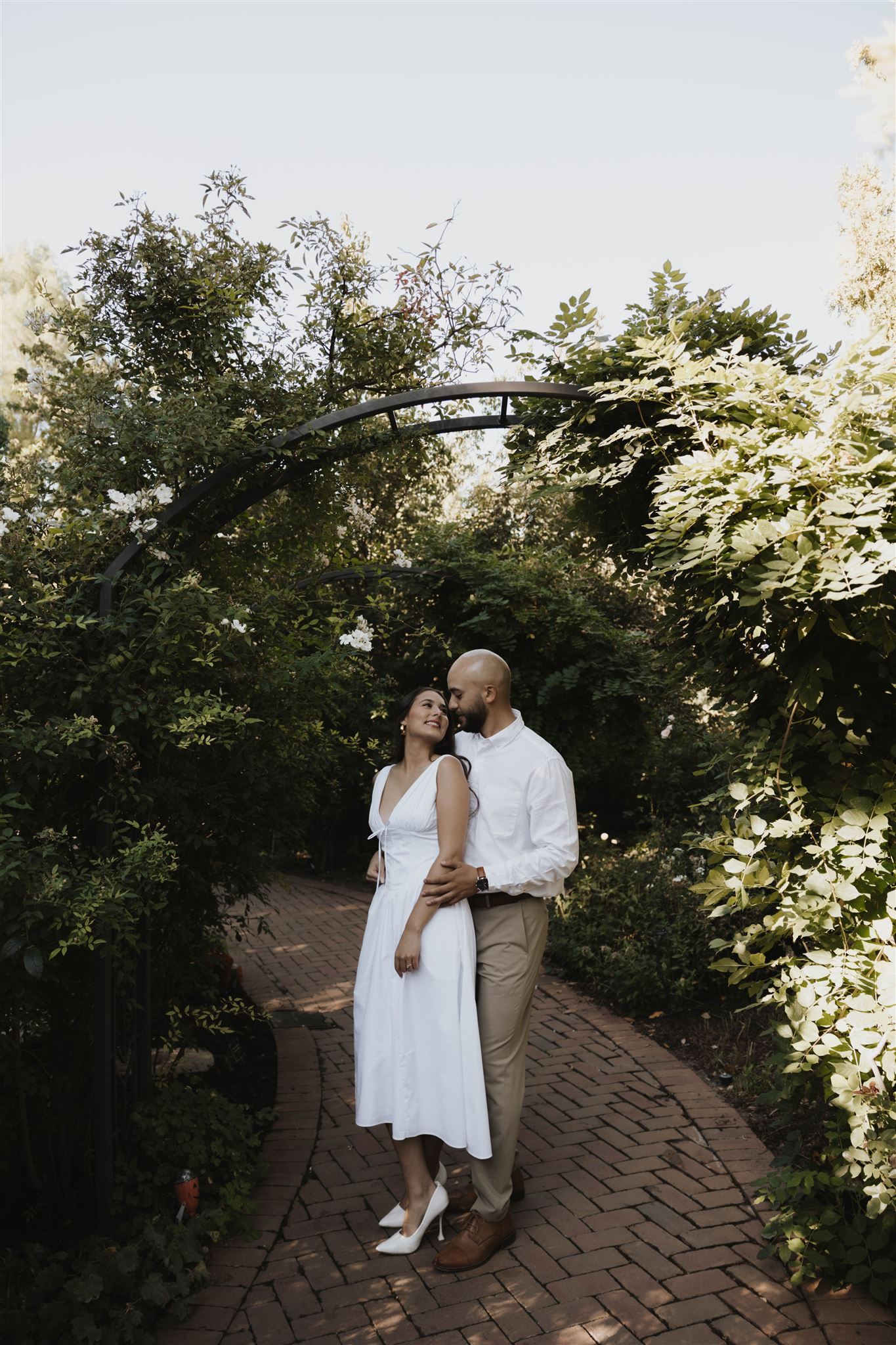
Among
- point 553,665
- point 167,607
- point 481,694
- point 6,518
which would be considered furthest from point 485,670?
point 553,665

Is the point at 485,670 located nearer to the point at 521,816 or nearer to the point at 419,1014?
the point at 521,816

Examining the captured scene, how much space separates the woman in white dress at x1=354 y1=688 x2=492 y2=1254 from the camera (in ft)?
9.94

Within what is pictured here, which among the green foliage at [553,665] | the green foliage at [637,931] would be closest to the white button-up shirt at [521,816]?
the green foliage at [637,931]

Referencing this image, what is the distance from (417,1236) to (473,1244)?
216mm

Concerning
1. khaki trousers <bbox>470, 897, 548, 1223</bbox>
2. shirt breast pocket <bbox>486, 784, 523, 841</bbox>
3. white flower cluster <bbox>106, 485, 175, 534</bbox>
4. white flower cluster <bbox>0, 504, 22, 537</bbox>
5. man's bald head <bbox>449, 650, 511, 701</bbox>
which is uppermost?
white flower cluster <bbox>106, 485, 175, 534</bbox>

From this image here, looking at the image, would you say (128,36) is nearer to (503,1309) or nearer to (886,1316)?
(503,1309)

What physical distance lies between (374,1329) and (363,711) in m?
6.11

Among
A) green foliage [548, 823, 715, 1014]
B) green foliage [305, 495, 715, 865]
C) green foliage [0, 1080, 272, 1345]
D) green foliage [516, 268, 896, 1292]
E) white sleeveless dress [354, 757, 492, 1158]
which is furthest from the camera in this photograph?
green foliage [305, 495, 715, 865]

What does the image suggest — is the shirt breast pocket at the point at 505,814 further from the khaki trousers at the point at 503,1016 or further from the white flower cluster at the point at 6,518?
the white flower cluster at the point at 6,518

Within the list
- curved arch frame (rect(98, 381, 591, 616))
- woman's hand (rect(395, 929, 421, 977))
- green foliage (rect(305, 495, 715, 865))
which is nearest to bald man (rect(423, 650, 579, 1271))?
woman's hand (rect(395, 929, 421, 977))

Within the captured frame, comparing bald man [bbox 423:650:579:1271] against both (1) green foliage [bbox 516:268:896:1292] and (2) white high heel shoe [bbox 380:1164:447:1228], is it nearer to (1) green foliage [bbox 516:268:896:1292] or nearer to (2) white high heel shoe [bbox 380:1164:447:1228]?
(2) white high heel shoe [bbox 380:1164:447:1228]

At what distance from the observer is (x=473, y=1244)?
9.79ft

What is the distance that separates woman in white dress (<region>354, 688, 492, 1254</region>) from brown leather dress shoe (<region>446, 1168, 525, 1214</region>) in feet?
0.65

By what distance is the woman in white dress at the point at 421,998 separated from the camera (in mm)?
3029
